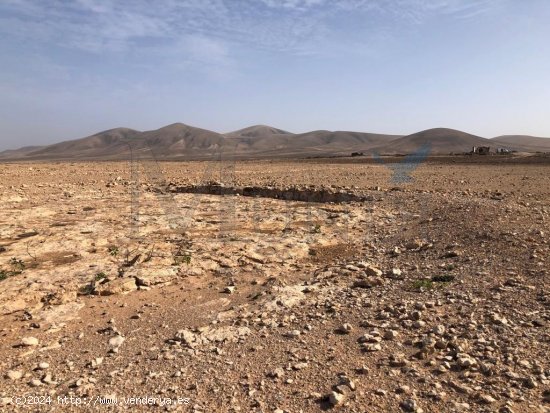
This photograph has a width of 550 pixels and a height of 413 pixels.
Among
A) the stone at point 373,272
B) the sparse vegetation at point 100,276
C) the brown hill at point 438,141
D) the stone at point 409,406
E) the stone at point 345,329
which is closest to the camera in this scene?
the stone at point 409,406

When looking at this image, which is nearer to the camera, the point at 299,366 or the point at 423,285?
the point at 299,366

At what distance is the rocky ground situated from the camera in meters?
3.74

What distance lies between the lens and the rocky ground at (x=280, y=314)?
12.3 ft

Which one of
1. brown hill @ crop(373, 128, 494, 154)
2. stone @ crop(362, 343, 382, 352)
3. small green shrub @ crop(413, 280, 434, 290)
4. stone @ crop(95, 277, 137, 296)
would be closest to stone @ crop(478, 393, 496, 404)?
stone @ crop(362, 343, 382, 352)

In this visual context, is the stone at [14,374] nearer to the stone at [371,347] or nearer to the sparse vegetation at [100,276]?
the sparse vegetation at [100,276]

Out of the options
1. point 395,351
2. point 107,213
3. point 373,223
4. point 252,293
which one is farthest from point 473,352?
point 107,213

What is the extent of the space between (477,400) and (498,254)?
3.96 m

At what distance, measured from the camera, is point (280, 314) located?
534 centimetres

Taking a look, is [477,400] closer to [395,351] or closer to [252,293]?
[395,351]

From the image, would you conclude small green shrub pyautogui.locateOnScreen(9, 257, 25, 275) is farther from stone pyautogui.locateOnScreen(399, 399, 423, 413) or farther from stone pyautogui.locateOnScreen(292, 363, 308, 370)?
stone pyautogui.locateOnScreen(399, 399, 423, 413)

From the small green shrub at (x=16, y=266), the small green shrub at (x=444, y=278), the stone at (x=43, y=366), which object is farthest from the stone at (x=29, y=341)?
the small green shrub at (x=444, y=278)

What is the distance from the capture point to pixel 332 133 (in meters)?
160

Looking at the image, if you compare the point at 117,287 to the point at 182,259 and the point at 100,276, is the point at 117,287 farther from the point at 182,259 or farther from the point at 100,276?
the point at 182,259

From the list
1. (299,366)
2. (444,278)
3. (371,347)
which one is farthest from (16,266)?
(444,278)
